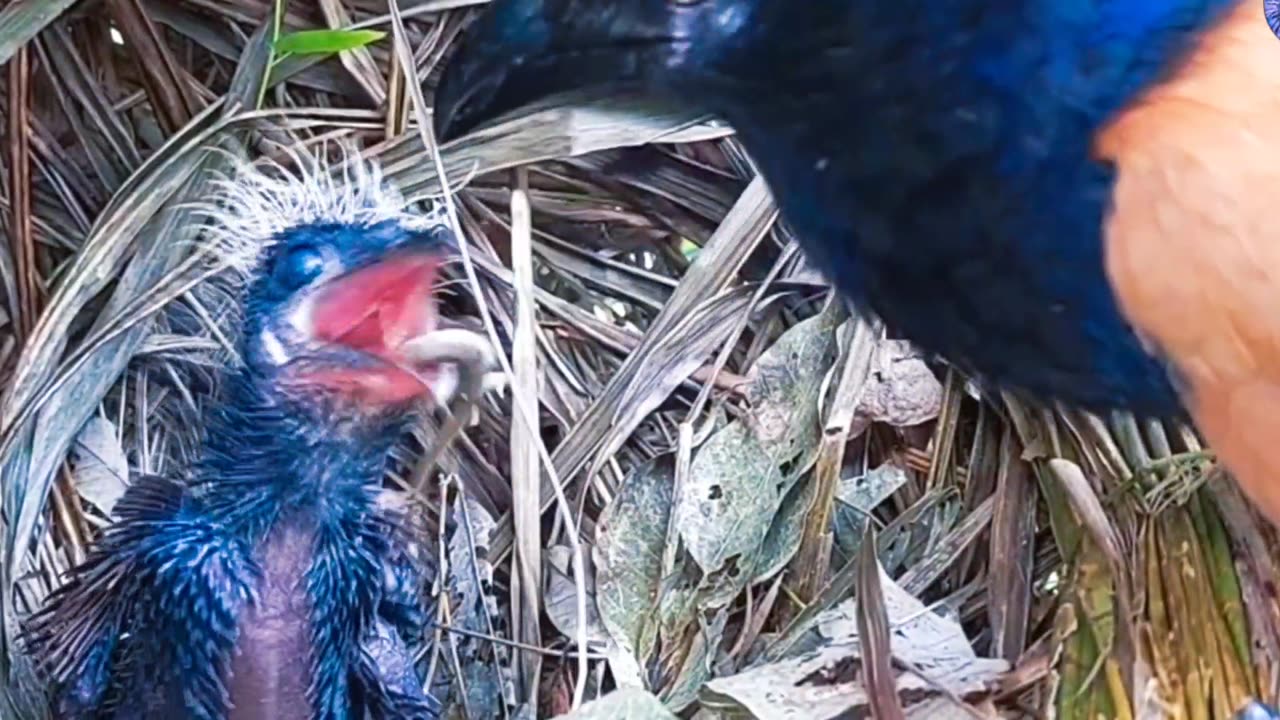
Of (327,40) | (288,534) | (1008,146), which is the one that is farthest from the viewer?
(327,40)

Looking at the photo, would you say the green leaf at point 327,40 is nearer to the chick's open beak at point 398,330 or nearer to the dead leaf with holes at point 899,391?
the chick's open beak at point 398,330

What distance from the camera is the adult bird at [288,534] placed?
0.82 meters

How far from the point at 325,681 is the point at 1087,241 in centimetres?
43

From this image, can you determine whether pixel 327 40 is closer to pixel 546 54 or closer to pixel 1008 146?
pixel 546 54

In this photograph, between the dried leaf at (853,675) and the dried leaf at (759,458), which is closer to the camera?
the dried leaf at (853,675)

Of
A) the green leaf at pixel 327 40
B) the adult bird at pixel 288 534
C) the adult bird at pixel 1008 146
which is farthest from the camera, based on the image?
the green leaf at pixel 327 40

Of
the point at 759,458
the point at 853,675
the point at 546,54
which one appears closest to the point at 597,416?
the point at 759,458

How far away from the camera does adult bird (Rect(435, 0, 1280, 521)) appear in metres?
0.56

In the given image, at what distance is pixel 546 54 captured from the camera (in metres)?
0.63

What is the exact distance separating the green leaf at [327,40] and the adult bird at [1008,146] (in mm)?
320

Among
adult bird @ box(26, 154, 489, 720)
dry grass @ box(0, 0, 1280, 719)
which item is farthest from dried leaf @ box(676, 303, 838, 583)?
adult bird @ box(26, 154, 489, 720)

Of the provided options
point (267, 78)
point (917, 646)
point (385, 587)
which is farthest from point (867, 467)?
point (267, 78)

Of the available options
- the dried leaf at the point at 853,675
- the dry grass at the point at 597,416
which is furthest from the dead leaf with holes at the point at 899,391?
the dried leaf at the point at 853,675

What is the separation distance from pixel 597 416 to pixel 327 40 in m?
0.25
